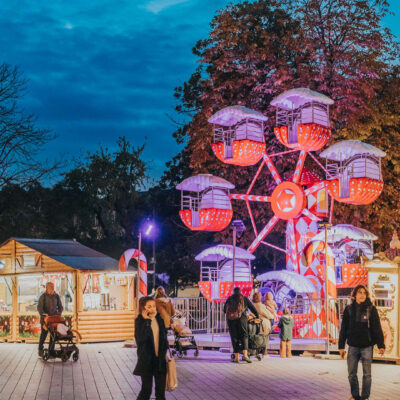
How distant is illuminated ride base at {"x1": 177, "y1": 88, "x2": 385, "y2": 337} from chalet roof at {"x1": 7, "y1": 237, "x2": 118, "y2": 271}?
3202mm

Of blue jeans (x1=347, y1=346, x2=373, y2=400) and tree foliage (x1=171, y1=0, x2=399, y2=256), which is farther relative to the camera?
tree foliage (x1=171, y1=0, x2=399, y2=256)

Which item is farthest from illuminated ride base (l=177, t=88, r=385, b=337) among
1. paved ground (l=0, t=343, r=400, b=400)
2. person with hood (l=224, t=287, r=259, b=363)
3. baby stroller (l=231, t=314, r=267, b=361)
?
paved ground (l=0, t=343, r=400, b=400)

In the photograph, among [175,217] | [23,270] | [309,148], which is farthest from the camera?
[175,217]

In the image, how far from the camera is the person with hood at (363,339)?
1066 centimetres

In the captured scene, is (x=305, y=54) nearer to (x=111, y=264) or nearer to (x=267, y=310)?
(x=111, y=264)

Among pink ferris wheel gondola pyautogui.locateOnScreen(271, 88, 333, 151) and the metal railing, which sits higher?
pink ferris wheel gondola pyautogui.locateOnScreen(271, 88, 333, 151)

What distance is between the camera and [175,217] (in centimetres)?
4231

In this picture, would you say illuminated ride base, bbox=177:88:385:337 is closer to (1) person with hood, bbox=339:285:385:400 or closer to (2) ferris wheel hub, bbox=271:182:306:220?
(2) ferris wheel hub, bbox=271:182:306:220

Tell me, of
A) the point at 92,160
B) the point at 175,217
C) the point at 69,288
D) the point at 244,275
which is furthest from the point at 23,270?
the point at 92,160

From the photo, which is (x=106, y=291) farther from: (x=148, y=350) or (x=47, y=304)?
(x=148, y=350)

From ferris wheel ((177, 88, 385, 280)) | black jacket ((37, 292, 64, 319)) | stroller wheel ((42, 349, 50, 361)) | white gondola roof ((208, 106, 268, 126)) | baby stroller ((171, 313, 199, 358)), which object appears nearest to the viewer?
stroller wheel ((42, 349, 50, 361))

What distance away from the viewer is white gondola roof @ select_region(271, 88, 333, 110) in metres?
23.4

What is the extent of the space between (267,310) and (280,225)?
11.0 metres

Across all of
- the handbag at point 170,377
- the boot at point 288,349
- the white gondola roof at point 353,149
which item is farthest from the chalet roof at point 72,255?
the handbag at point 170,377
